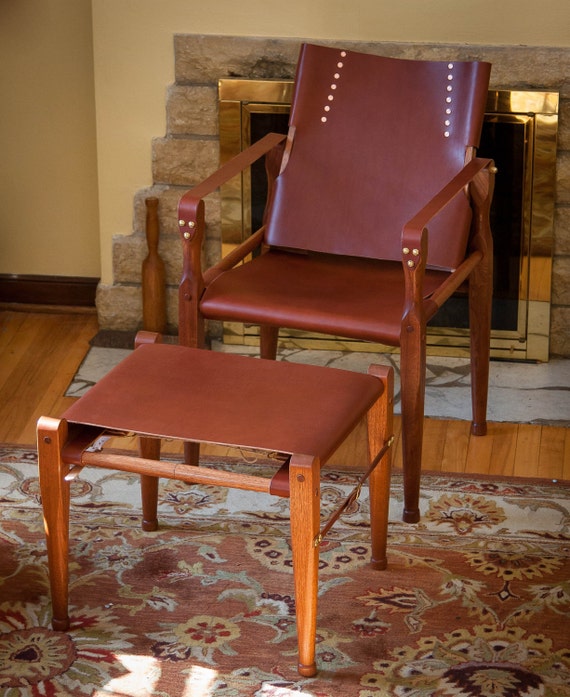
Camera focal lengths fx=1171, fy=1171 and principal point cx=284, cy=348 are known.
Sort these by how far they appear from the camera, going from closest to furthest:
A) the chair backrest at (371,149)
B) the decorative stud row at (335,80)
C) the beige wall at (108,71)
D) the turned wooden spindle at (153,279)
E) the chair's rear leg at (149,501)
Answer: the chair's rear leg at (149,501), the chair backrest at (371,149), the decorative stud row at (335,80), the beige wall at (108,71), the turned wooden spindle at (153,279)

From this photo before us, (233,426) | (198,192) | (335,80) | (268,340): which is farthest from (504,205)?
(233,426)

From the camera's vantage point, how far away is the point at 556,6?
9.42 feet

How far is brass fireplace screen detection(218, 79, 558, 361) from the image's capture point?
2.94 meters

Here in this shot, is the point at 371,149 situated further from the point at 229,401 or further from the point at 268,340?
the point at 229,401

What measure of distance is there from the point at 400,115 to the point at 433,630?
115 cm

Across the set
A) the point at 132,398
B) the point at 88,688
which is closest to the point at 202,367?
the point at 132,398

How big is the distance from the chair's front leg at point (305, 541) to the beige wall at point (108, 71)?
1547 millimetres

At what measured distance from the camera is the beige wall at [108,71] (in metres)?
2.92

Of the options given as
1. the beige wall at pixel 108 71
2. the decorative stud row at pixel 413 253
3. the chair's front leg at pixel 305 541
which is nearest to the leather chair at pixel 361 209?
the decorative stud row at pixel 413 253

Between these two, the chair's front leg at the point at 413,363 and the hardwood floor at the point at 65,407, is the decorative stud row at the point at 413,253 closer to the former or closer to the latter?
the chair's front leg at the point at 413,363

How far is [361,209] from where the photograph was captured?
2.62m

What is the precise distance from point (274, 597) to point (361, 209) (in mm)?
932

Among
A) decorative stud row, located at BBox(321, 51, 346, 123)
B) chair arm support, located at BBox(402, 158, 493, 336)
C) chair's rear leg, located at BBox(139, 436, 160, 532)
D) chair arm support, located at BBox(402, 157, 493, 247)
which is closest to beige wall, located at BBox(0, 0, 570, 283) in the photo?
decorative stud row, located at BBox(321, 51, 346, 123)

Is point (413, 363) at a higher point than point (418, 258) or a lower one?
lower
